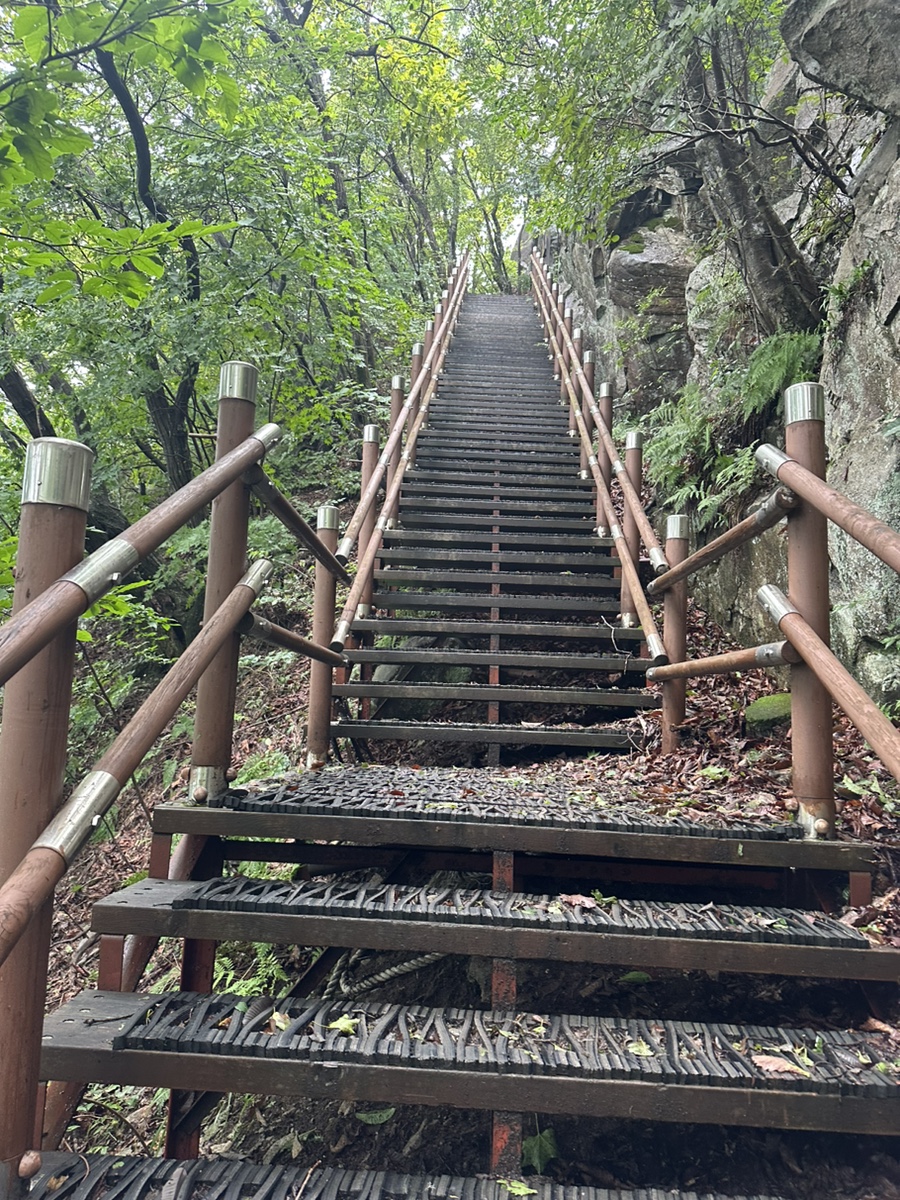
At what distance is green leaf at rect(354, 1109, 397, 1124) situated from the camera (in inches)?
80.4

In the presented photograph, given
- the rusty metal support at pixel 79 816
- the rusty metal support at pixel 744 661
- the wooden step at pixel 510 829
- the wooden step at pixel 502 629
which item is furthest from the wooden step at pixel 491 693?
the rusty metal support at pixel 79 816

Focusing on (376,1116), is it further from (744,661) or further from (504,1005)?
(744,661)

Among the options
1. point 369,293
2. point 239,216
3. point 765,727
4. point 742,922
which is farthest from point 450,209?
point 742,922

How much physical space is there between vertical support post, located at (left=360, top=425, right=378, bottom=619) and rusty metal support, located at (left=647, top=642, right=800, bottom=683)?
201 centimetres

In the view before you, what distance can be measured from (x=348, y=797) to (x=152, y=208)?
6492 millimetres

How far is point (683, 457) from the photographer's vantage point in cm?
497

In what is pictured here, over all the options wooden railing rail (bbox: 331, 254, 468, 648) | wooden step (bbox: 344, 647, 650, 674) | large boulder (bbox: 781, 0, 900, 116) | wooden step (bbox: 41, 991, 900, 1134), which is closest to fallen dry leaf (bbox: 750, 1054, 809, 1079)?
wooden step (bbox: 41, 991, 900, 1134)

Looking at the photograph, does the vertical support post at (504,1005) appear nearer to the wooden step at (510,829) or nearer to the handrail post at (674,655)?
the wooden step at (510,829)

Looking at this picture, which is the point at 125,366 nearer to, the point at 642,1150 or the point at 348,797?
the point at 348,797

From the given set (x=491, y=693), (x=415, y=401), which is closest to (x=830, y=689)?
(x=491, y=693)

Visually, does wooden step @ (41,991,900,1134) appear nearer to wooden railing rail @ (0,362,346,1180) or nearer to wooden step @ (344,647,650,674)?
wooden railing rail @ (0,362,346,1180)

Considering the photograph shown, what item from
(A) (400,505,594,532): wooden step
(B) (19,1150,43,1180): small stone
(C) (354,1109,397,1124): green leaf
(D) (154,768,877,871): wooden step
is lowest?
(C) (354,1109,397,1124): green leaf

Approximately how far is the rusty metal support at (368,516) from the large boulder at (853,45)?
3126mm

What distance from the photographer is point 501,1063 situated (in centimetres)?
135
